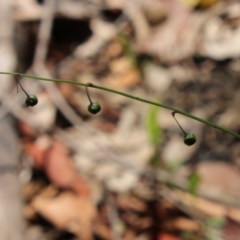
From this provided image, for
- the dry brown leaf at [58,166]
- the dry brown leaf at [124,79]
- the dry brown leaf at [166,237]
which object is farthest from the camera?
the dry brown leaf at [124,79]

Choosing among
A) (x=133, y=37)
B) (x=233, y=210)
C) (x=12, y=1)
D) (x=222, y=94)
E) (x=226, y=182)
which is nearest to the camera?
(x=233, y=210)

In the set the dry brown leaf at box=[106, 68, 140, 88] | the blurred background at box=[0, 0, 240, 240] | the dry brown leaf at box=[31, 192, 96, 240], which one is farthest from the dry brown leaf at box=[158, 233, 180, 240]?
the dry brown leaf at box=[106, 68, 140, 88]

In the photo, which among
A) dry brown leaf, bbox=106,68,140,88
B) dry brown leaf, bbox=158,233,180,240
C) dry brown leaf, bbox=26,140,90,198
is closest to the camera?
dry brown leaf, bbox=158,233,180,240

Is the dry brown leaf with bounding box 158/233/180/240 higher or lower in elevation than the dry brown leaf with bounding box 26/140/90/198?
lower

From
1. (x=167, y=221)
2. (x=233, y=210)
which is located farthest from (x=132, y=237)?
(x=233, y=210)

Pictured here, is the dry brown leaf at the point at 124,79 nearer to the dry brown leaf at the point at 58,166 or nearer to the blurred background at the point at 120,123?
the blurred background at the point at 120,123

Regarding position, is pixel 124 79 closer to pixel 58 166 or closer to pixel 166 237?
pixel 58 166

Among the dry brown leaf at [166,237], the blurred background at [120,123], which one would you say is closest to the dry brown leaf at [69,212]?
the blurred background at [120,123]

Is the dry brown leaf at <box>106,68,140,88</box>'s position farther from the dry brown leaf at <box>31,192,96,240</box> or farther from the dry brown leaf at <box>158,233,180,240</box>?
the dry brown leaf at <box>158,233,180,240</box>

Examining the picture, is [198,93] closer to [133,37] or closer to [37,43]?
[133,37]
